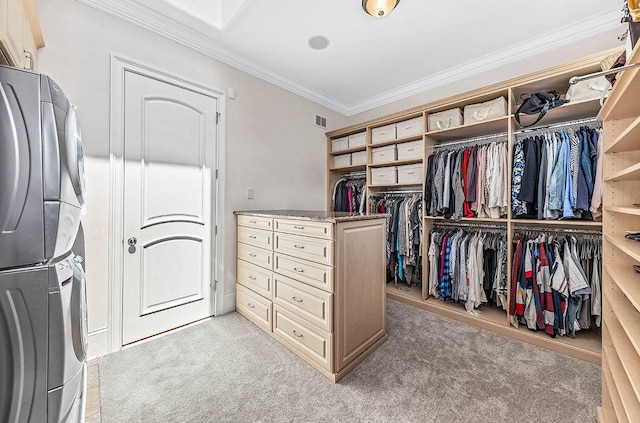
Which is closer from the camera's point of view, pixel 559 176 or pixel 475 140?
pixel 559 176

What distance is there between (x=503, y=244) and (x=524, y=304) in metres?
0.52

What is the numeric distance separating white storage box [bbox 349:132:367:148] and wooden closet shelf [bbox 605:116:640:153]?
2.39 metres

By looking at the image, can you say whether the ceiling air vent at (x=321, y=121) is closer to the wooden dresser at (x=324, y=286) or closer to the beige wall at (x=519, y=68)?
the beige wall at (x=519, y=68)

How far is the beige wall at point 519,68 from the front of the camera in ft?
6.99

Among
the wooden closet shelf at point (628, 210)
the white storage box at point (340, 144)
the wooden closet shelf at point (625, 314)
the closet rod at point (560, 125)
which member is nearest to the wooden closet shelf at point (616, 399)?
the wooden closet shelf at point (625, 314)

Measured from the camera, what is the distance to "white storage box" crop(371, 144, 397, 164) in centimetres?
307

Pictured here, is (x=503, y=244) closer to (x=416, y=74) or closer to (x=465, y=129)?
(x=465, y=129)

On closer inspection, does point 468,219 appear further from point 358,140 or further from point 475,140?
point 358,140

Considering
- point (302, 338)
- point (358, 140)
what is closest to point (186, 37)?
point (358, 140)

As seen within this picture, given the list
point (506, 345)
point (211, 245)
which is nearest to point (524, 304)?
point (506, 345)

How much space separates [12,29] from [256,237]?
1.78 meters

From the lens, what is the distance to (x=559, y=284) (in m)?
1.91

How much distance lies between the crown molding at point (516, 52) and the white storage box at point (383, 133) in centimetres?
65

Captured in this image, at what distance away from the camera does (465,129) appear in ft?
8.33
